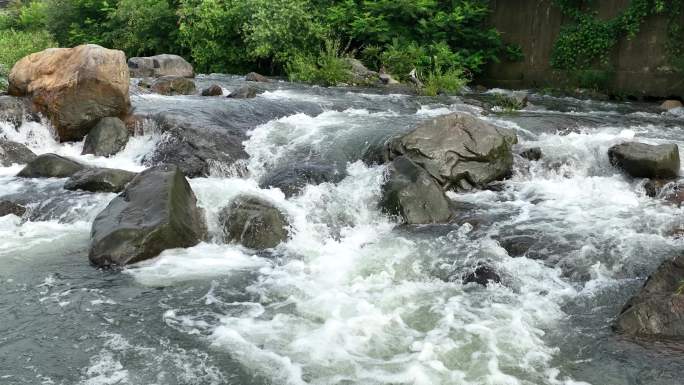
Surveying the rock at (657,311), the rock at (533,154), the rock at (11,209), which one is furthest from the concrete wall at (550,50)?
the rock at (11,209)

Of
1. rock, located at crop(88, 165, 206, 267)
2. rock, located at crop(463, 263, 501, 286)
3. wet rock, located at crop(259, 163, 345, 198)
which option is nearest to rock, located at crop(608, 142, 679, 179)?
rock, located at crop(463, 263, 501, 286)

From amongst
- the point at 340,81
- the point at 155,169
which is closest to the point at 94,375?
the point at 155,169

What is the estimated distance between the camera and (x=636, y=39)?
1527 cm

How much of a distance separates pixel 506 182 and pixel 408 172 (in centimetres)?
181

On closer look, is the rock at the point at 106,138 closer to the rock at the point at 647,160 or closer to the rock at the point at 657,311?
the rock at the point at 647,160

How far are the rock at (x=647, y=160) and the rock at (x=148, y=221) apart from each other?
19.7 feet

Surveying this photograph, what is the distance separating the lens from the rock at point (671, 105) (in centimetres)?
1399

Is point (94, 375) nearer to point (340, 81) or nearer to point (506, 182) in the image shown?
point (506, 182)

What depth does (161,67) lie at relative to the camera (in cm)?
1798

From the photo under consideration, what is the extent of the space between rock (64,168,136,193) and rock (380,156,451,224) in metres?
3.58

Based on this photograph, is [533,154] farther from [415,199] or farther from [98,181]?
[98,181]

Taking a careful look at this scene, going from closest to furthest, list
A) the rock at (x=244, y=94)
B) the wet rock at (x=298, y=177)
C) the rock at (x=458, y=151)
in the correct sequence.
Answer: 1. the wet rock at (x=298, y=177)
2. the rock at (x=458, y=151)
3. the rock at (x=244, y=94)

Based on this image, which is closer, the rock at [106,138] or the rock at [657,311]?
the rock at [657,311]

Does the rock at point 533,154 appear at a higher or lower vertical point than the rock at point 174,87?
lower
